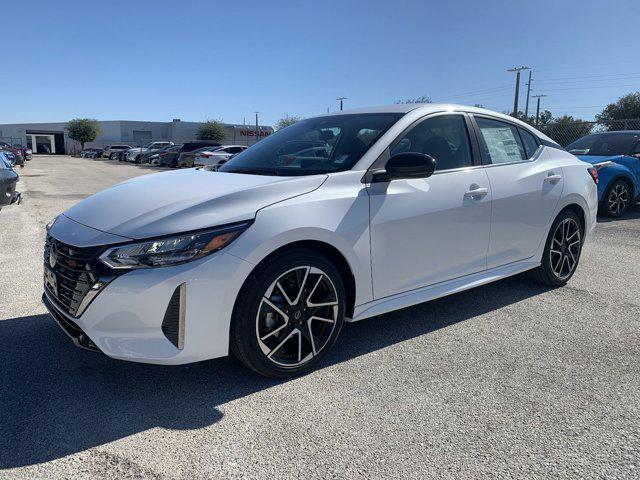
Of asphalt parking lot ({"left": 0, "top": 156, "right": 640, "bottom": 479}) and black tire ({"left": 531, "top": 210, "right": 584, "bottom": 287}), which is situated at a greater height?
black tire ({"left": 531, "top": 210, "right": 584, "bottom": 287})

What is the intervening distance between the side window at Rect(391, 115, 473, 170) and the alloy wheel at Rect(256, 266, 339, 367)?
3.78ft

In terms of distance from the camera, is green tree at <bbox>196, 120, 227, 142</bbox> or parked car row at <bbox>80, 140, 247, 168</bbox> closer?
parked car row at <bbox>80, 140, 247, 168</bbox>

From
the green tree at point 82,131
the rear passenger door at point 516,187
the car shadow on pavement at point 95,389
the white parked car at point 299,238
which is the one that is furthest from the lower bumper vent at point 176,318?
the green tree at point 82,131

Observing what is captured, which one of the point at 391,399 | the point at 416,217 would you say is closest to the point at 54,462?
the point at 391,399

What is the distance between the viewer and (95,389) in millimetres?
2953

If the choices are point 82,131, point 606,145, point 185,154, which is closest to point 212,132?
point 82,131

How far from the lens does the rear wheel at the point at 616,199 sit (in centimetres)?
927

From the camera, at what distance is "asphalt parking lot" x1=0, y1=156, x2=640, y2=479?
2.31 m

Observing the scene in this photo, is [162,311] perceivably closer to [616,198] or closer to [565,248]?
[565,248]

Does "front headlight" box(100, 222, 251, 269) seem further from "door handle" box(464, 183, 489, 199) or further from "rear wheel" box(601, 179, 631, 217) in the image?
"rear wheel" box(601, 179, 631, 217)

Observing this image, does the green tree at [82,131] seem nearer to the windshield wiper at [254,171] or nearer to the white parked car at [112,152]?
the white parked car at [112,152]

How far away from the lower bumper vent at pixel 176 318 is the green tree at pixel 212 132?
2411 inches

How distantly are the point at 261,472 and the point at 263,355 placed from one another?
2.57 feet

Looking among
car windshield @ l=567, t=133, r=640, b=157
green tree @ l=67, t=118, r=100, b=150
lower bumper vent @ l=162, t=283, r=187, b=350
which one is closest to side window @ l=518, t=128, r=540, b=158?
lower bumper vent @ l=162, t=283, r=187, b=350
